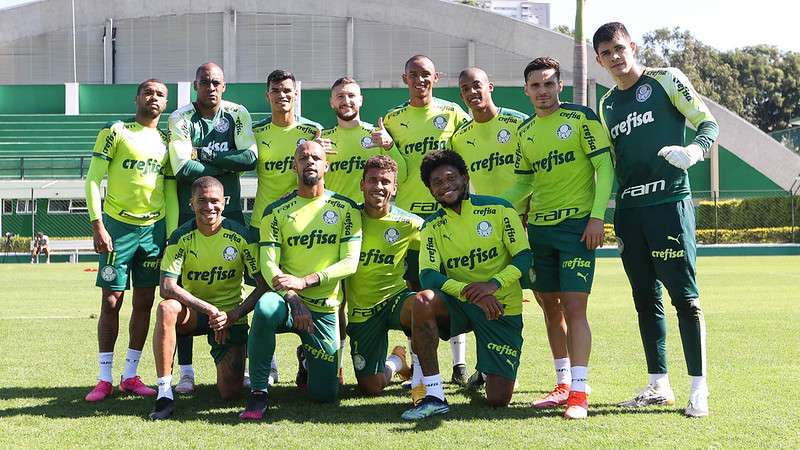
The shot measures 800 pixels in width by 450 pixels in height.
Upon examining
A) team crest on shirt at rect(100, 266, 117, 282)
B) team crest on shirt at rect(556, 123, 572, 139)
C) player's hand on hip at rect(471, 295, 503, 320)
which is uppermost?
team crest on shirt at rect(556, 123, 572, 139)

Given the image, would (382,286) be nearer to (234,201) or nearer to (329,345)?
(329,345)

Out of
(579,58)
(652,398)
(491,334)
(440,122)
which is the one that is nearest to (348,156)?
(440,122)

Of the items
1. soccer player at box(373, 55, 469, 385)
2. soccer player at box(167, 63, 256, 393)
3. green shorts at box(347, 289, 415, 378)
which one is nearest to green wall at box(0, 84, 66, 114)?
soccer player at box(167, 63, 256, 393)

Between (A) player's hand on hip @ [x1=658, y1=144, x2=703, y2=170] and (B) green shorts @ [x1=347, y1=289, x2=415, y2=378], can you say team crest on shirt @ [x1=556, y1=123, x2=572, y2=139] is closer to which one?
(A) player's hand on hip @ [x1=658, y1=144, x2=703, y2=170]

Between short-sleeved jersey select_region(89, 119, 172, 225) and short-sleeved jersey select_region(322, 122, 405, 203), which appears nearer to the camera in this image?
short-sleeved jersey select_region(89, 119, 172, 225)

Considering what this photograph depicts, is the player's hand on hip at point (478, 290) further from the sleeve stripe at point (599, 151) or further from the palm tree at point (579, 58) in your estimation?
the palm tree at point (579, 58)

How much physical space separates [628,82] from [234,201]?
3.12 meters

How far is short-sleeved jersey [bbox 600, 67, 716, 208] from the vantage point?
18.1 feet

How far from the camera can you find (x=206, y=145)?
642 centimetres

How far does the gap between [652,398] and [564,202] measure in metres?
1.42

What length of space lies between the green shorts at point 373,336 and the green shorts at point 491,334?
50 centimetres

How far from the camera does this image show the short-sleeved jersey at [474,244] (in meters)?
5.62

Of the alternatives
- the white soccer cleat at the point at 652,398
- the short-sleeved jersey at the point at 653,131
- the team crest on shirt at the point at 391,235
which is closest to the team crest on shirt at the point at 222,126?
the team crest on shirt at the point at 391,235

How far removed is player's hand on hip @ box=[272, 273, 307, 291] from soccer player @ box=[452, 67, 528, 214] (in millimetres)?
1763
